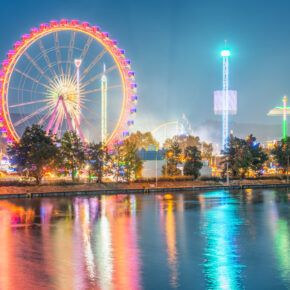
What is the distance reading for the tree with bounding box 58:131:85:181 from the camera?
62.8m

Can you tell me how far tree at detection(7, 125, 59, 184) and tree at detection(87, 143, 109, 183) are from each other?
19.9 feet

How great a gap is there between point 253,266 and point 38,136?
44.1 meters

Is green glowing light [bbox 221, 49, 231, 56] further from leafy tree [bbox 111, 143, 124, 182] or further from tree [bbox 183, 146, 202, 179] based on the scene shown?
leafy tree [bbox 111, 143, 124, 182]

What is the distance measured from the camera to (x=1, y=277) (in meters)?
18.0

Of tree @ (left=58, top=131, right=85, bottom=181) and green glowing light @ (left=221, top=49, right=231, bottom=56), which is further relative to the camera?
green glowing light @ (left=221, top=49, right=231, bottom=56)

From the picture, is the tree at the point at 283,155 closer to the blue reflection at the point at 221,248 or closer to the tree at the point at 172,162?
the tree at the point at 172,162

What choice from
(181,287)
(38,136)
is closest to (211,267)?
(181,287)

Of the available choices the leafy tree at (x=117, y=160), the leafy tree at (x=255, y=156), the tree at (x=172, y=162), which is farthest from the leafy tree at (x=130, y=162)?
the leafy tree at (x=255, y=156)

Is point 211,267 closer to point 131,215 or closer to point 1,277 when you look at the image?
point 1,277

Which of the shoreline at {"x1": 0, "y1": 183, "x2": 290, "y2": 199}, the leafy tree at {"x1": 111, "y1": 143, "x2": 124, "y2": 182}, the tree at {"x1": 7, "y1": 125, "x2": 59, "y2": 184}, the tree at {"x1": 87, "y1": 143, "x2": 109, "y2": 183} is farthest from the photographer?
the leafy tree at {"x1": 111, "y1": 143, "x2": 124, "y2": 182}

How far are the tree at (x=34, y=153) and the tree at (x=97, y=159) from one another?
6059 millimetres

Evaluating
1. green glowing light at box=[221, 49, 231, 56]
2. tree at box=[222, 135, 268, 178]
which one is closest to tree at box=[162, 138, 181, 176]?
tree at box=[222, 135, 268, 178]

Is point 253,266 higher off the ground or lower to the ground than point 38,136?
lower

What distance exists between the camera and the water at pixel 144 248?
17734 millimetres
